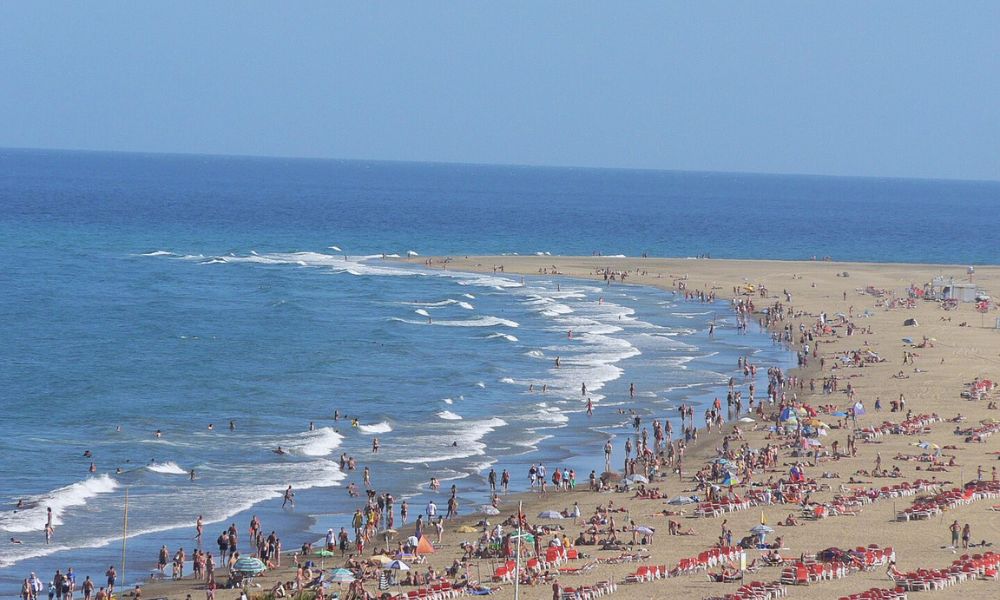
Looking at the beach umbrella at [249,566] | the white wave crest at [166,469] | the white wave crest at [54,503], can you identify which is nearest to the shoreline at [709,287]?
the beach umbrella at [249,566]

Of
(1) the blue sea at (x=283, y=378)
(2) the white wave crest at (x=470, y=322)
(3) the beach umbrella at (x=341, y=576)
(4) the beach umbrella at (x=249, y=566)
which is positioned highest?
(3) the beach umbrella at (x=341, y=576)

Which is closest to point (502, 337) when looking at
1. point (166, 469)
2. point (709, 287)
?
point (709, 287)

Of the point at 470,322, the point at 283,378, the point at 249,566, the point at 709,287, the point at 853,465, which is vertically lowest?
the point at 283,378

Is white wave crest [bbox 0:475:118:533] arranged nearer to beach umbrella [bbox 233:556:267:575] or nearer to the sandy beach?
the sandy beach

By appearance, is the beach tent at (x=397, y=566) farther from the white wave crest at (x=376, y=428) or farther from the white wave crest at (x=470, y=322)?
the white wave crest at (x=470, y=322)

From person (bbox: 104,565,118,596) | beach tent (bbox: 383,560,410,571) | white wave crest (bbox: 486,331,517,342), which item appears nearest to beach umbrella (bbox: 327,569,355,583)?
beach tent (bbox: 383,560,410,571)

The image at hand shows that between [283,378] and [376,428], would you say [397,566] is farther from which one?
[283,378]

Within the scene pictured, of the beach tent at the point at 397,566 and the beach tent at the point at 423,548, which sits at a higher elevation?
the beach tent at the point at 397,566
